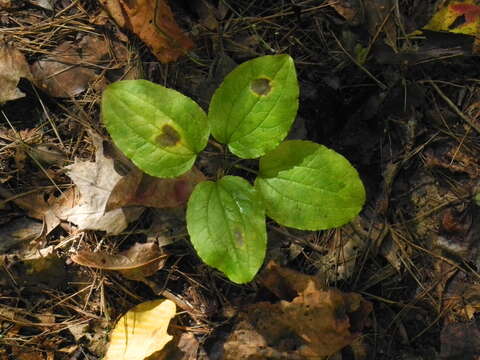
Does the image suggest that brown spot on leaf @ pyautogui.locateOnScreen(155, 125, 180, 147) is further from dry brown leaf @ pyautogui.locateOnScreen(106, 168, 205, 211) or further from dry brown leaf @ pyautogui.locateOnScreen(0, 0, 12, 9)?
dry brown leaf @ pyautogui.locateOnScreen(0, 0, 12, 9)

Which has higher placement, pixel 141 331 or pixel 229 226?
pixel 229 226

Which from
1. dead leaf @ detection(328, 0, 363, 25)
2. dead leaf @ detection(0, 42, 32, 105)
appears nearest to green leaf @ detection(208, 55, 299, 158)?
dead leaf @ detection(328, 0, 363, 25)

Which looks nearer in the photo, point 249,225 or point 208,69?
point 249,225

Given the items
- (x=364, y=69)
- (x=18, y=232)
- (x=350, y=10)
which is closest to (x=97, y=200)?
(x=18, y=232)

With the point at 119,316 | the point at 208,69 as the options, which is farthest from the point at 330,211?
the point at 119,316

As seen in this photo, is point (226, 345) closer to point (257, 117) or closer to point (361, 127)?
point (257, 117)

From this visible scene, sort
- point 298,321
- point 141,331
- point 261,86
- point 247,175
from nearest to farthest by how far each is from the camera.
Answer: point 261,86 < point 298,321 < point 141,331 < point 247,175

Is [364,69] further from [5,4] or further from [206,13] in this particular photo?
[5,4]
